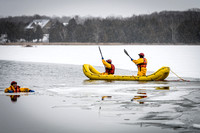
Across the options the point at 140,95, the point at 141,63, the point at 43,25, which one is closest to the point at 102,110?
the point at 140,95

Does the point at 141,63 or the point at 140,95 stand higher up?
the point at 141,63

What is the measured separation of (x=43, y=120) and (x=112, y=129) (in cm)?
150

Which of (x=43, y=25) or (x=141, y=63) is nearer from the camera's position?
(x=141, y=63)

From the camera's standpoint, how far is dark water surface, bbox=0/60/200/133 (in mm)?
6504

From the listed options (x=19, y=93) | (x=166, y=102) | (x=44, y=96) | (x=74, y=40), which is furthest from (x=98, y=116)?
(x=74, y=40)

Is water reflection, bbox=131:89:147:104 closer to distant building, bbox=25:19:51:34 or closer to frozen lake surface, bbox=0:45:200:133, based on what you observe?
frozen lake surface, bbox=0:45:200:133

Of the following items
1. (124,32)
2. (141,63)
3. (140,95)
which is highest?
(124,32)

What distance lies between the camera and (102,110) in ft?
25.8

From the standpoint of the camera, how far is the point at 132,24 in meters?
92.5

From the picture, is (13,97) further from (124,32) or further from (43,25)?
(43,25)

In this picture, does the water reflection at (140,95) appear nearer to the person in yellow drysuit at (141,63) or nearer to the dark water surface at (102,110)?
the dark water surface at (102,110)

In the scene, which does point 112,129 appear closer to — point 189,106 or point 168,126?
point 168,126

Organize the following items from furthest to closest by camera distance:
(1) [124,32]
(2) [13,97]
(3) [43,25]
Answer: (3) [43,25] < (1) [124,32] < (2) [13,97]

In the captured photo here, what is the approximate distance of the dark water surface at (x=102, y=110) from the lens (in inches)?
256
